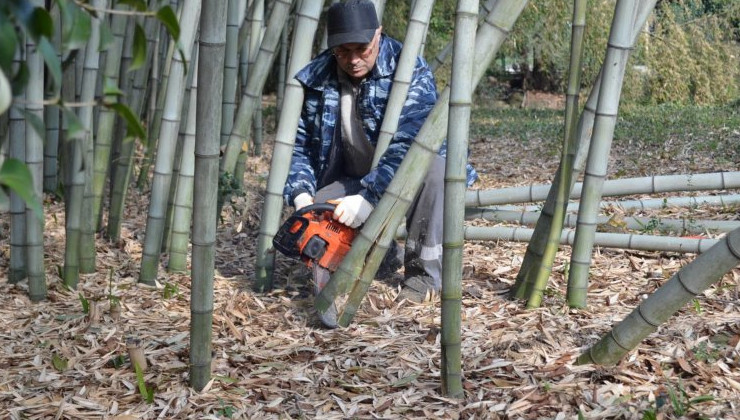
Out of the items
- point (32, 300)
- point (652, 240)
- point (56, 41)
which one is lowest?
point (32, 300)

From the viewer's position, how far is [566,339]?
7.73 ft

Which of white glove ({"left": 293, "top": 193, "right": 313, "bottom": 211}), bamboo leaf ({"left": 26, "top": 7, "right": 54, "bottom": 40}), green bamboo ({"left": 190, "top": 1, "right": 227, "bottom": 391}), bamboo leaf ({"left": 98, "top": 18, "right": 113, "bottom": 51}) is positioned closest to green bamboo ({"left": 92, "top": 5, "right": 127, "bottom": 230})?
white glove ({"left": 293, "top": 193, "right": 313, "bottom": 211})

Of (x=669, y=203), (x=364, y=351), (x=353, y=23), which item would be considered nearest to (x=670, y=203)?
(x=669, y=203)

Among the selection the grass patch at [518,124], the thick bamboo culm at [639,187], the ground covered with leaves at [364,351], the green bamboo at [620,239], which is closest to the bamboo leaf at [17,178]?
the ground covered with leaves at [364,351]

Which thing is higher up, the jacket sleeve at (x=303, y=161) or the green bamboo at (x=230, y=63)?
the green bamboo at (x=230, y=63)

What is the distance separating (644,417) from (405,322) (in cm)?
96

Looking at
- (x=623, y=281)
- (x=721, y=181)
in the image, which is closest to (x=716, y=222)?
(x=721, y=181)

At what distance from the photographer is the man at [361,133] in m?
2.70

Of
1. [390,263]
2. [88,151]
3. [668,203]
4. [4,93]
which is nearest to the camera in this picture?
[4,93]

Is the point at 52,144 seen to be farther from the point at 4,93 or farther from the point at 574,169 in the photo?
the point at 4,93

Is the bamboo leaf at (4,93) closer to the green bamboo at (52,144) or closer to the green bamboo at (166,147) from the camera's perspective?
the green bamboo at (166,147)

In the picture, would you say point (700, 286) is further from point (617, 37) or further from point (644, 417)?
point (617, 37)

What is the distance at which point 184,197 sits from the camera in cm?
309

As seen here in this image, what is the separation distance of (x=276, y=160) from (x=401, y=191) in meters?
0.62
